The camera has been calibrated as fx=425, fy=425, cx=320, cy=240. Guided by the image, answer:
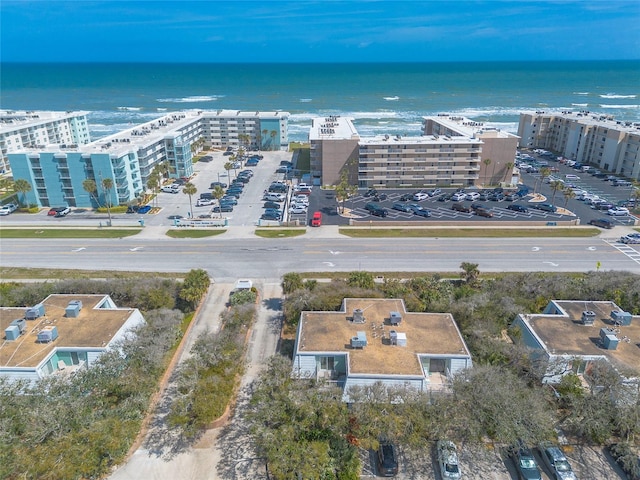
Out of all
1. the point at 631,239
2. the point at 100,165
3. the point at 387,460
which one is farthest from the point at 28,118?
the point at 631,239

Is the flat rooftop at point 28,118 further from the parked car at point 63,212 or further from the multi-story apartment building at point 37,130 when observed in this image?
the parked car at point 63,212

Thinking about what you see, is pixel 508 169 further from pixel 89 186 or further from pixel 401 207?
pixel 89 186

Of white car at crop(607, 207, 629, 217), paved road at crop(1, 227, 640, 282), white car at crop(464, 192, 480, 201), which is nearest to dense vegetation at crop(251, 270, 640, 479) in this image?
paved road at crop(1, 227, 640, 282)

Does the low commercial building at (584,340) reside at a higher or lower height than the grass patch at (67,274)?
higher

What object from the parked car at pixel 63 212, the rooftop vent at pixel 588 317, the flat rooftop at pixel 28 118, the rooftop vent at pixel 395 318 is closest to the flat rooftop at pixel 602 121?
the rooftop vent at pixel 588 317

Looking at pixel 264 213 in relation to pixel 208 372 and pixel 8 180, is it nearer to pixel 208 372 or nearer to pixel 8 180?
pixel 208 372

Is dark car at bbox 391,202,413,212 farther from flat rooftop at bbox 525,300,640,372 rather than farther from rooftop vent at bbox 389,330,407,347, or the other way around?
rooftop vent at bbox 389,330,407,347
